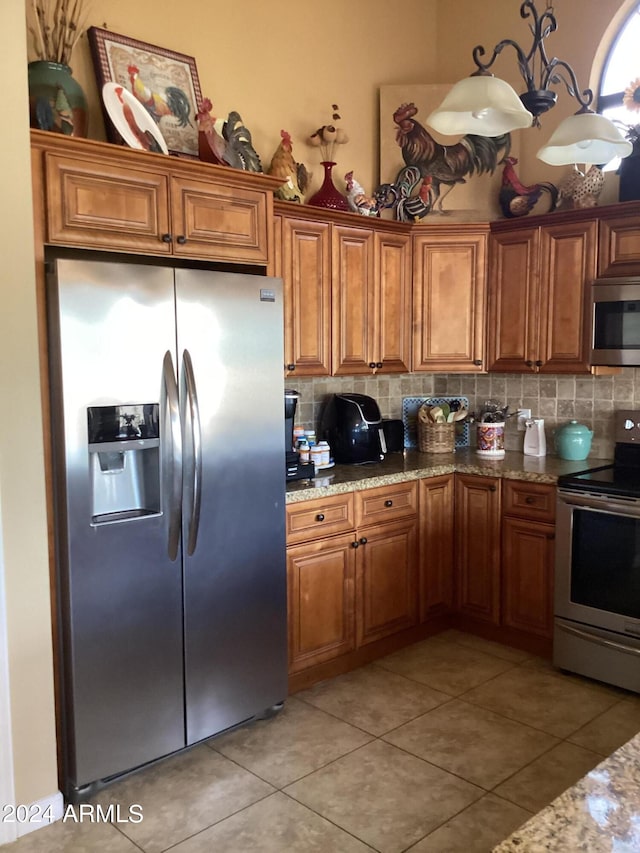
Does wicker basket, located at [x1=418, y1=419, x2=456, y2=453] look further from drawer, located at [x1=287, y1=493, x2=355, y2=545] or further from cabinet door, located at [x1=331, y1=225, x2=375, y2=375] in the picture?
drawer, located at [x1=287, y1=493, x2=355, y2=545]

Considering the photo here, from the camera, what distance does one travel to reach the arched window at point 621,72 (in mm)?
3762

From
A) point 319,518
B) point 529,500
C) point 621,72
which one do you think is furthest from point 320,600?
point 621,72

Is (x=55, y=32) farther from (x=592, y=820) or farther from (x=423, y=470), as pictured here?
(x=592, y=820)

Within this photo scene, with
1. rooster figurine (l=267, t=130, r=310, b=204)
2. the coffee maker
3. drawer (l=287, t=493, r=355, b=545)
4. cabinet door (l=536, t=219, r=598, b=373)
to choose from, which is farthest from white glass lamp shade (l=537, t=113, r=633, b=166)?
drawer (l=287, t=493, r=355, b=545)

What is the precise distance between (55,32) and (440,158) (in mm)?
2206

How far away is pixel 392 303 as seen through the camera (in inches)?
152

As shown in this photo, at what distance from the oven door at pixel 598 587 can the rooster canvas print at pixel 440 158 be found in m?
1.75

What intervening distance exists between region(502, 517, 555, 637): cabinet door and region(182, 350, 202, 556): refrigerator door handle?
1.74m

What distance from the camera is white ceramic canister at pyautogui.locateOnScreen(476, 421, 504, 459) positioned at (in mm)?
4031

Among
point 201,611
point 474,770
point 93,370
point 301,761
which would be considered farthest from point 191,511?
point 474,770

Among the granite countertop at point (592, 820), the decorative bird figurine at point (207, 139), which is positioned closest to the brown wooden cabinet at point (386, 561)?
the decorative bird figurine at point (207, 139)

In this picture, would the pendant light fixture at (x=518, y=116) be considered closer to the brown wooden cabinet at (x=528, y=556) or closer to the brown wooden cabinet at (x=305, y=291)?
the brown wooden cabinet at (x=305, y=291)

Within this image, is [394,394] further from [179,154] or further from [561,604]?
[179,154]

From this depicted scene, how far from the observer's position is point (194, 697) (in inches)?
107
